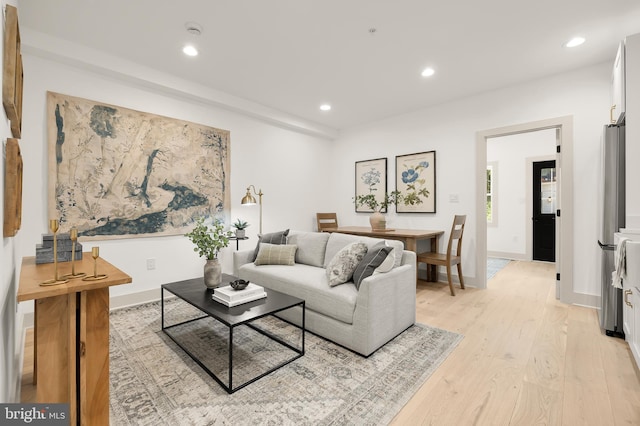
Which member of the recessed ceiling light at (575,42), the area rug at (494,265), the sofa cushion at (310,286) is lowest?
the area rug at (494,265)

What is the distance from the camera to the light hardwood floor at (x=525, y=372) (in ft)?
5.16

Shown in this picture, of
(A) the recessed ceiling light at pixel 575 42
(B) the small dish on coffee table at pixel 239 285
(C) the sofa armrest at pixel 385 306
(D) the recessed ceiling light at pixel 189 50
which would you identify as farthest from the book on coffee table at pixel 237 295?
(A) the recessed ceiling light at pixel 575 42

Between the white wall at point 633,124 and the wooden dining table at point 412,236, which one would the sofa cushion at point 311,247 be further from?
the white wall at point 633,124

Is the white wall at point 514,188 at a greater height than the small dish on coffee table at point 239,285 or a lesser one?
greater

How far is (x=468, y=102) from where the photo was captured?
4004 mm

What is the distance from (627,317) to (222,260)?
4.09 meters

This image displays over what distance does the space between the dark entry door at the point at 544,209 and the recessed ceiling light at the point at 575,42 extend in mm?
3568

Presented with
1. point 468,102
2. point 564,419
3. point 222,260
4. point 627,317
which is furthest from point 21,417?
point 468,102

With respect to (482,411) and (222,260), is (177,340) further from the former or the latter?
(482,411)

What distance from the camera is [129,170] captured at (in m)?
3.18

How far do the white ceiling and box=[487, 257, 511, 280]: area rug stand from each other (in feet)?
9.55

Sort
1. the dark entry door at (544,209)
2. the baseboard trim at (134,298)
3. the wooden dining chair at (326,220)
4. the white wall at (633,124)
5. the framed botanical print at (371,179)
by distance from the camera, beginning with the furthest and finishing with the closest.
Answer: the dark entry door at (544,209) < the wooden dining chair at (326,220) < the framed botanical print at (371,179) < the baseboard trim at (134,298) < the white wall at (633,124)

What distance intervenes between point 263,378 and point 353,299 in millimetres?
817

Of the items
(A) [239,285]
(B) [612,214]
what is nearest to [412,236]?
(B) [612,214]
